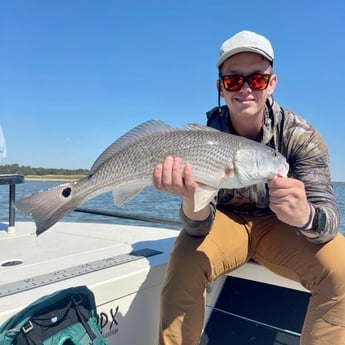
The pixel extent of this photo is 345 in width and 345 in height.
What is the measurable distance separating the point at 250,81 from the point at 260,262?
1160 millimetres

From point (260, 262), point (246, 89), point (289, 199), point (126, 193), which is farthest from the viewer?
point (260, 262)

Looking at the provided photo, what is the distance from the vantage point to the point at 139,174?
2197 millimetres

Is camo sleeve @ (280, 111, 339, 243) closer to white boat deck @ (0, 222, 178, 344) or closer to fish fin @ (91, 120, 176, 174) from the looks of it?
fish fin @ (91, 120, 176, 174)

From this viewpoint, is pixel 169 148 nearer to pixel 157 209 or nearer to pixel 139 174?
pixel 139 174

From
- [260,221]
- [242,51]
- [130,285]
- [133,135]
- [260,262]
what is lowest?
[130,285]

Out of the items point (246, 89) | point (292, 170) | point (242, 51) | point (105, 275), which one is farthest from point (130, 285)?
point (242, 51)

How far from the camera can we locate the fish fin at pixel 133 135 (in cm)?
230

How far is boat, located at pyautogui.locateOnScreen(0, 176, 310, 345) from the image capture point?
7.34 feet

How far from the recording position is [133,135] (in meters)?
2.32

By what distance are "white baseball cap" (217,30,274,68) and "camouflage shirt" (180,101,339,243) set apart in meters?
0.39

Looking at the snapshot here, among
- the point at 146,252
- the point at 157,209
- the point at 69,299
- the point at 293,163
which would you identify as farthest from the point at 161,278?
the point at 157,209

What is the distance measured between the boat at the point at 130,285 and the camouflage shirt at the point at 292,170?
433 mm

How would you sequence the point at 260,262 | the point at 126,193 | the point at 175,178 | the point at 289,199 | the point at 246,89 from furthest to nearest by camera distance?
the point at 260,262
the point at 246,89
the point at 126,193
the point at 175,178
the point at 289,199

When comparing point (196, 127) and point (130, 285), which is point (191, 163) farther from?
point (130, 285)
